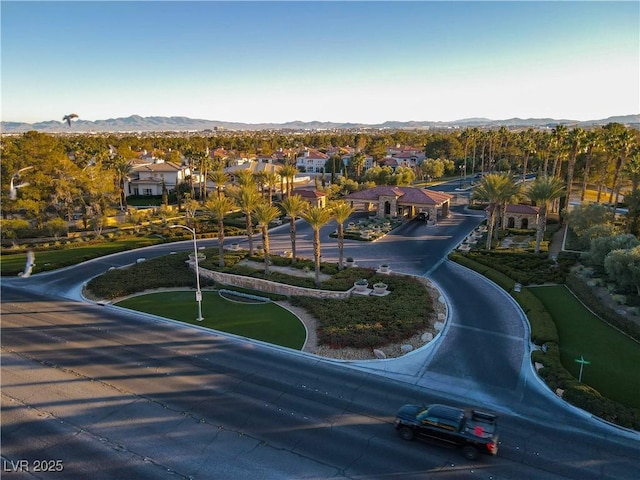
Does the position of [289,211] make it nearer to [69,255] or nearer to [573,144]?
[69,255]

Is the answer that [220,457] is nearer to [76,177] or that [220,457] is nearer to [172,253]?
[172,253]

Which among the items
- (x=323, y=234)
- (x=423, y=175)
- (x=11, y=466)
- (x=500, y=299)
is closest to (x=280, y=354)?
(x=11, y=466)

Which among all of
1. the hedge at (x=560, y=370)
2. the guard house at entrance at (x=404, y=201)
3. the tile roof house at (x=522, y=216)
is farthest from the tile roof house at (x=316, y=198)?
the hedge at (x=560, y=370)

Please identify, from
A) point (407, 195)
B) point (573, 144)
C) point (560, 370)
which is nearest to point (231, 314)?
point (560, 370)

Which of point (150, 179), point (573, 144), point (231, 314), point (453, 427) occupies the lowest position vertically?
point (231, 314)

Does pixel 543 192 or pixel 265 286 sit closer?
pixel 265 286
